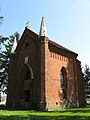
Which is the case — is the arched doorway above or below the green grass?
above

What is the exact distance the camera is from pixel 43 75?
73.8 ft

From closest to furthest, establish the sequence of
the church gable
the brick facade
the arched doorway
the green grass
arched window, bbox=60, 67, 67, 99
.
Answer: the green grass < the brick facade < the arched doorway < the church gable < arched window, bbox=60, 67, 67, 99

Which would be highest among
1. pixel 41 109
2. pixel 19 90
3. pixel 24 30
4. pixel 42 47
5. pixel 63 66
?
pixel 24 30

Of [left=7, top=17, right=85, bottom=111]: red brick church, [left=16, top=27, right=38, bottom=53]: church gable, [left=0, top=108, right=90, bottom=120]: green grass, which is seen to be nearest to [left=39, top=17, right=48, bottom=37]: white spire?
[left=7, top=17, right=85, bottom=111]: red brick church

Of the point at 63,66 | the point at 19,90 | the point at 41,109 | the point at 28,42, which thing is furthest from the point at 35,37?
the point at 41,109

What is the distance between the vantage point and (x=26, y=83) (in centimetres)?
2658

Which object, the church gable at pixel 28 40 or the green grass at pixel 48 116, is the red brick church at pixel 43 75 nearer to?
the church gable at pixel 28 40

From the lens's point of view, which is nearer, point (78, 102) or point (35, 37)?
point (35, 37)

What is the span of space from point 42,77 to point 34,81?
2.60m

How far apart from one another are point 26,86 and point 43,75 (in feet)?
16.5

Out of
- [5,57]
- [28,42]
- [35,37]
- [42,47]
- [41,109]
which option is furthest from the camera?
[5,57]

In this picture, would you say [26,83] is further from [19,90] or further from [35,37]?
[35,37]

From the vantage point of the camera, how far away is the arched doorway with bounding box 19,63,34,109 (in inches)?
991

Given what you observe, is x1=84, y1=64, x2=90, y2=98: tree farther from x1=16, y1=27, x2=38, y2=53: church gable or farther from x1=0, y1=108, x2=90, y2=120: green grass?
x1=0, y1=108, x2=90, y2=120: green grass
